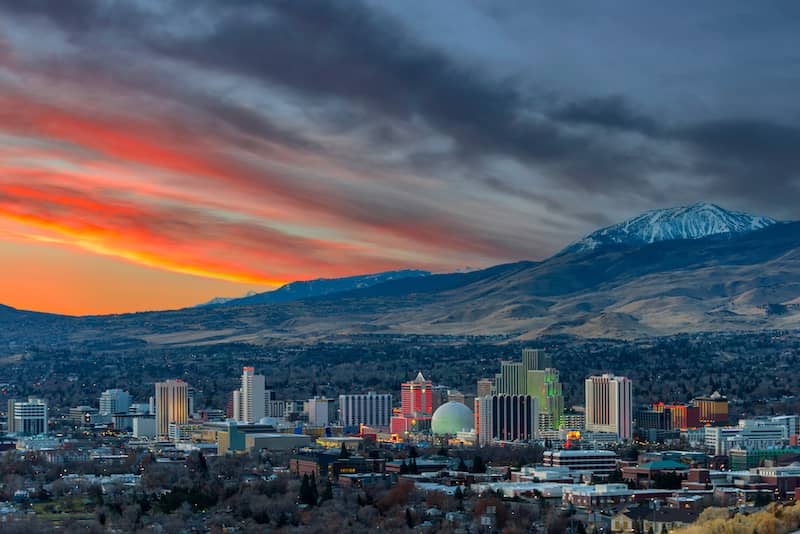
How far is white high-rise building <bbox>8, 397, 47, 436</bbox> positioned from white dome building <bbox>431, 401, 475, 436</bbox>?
90.1 feet

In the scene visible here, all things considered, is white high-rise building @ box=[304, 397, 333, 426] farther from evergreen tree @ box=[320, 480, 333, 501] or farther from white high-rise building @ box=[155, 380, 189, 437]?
evergreen tree @ box=[320, 480, 333, 501]

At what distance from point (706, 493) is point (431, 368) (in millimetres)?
113590

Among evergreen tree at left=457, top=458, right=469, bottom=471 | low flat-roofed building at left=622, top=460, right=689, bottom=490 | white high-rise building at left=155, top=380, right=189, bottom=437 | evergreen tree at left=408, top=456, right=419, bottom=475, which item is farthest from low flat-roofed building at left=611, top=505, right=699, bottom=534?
white high-rise building at left=155, top=380, right=189, bottom=437

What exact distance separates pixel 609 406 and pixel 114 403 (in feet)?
140

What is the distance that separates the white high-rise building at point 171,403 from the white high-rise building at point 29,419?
8.46m

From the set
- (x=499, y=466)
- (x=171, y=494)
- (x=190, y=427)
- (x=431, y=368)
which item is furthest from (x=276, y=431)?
(x=431, y=368)

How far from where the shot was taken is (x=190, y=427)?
125938mm

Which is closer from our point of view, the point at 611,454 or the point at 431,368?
the point at 611,454

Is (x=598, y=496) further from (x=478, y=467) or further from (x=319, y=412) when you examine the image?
(x=319, y=412)

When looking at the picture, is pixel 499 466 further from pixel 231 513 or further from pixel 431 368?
pixel 431 368

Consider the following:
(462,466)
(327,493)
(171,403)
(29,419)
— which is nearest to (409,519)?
(327,493)

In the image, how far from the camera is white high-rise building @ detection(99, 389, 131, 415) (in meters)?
148

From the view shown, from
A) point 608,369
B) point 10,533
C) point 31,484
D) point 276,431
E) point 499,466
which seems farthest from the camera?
point 608,369

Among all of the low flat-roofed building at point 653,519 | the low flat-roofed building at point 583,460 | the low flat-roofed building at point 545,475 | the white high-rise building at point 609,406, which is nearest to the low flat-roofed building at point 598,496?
the low flat-roofed building at point 653,519
